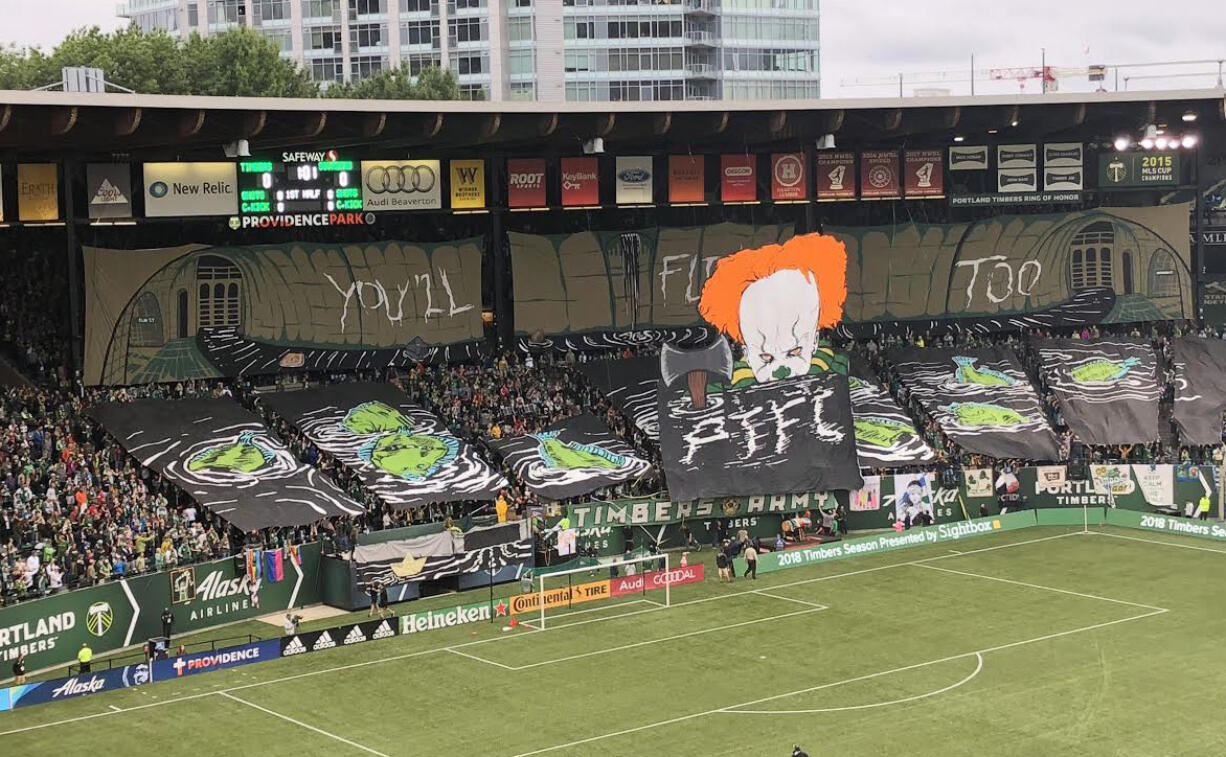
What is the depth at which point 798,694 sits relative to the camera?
39.1 m

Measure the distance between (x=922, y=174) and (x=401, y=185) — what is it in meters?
24.6

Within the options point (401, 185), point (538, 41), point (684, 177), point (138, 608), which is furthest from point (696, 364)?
point (538, 41)

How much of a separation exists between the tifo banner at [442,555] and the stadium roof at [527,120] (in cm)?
1493

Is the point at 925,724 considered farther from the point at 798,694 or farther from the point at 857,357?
the point at 857,357

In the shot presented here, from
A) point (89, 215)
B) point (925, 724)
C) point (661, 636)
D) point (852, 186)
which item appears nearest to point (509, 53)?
point (852, 186)

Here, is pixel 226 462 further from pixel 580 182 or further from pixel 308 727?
pixel 580 182

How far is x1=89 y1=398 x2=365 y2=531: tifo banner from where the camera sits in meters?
52.0

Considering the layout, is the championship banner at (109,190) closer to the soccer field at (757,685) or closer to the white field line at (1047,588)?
the soccer field at (757,685)

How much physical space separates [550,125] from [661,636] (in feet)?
72.9

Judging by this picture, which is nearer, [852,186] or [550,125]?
[550,125]

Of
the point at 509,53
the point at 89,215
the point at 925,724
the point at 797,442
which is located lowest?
the point at 925,724

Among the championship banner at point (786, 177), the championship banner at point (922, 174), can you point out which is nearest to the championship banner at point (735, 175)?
the championship banner at point (786, 177)

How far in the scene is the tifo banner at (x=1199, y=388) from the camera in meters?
67.9

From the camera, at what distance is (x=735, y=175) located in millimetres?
68375
